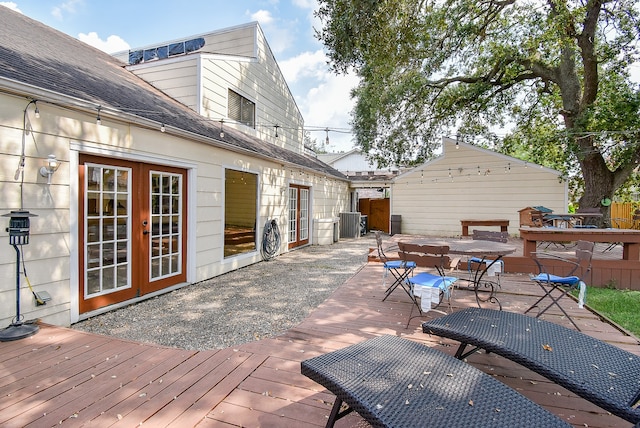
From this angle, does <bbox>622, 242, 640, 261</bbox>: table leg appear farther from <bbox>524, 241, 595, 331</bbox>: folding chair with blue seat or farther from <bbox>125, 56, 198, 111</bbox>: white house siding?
<bbox>125, 56, 198, 111</bbox>: white house siding

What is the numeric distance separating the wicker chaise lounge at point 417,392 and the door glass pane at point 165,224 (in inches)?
150

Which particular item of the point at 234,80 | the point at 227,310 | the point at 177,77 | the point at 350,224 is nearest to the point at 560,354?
the point at 227,310

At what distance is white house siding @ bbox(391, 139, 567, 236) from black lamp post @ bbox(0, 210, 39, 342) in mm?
11646

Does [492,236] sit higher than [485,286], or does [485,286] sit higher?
[492,236]

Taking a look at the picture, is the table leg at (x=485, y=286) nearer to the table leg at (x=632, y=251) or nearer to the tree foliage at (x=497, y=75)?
the table leg at (x=632, y=251)

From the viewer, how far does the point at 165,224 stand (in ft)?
16.0

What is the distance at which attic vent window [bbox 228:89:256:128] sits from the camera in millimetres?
8148

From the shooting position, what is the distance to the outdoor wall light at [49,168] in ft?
10.6

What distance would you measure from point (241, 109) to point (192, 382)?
7501mm

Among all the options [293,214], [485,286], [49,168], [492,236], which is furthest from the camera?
[293,214]

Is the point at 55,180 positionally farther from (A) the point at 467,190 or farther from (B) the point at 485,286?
(A) the point at 467,190

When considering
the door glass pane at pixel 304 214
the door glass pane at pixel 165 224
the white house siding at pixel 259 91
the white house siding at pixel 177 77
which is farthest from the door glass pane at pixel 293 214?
the door glass pane at pixel 165 224

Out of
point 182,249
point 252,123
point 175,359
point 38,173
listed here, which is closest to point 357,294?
point 175,359

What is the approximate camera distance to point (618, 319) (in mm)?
3686
